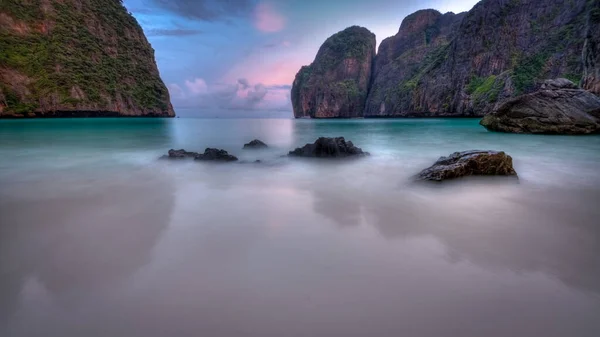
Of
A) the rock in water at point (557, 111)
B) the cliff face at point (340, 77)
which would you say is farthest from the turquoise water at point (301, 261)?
the cliff face at point (340, 77)

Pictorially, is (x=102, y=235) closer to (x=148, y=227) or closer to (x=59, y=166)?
(x=148, y=227)

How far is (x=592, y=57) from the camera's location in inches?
1068

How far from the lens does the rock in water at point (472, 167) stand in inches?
238

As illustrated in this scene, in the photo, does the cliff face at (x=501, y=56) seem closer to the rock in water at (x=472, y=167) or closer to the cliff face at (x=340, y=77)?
the cliff face at (x=340, y=77)

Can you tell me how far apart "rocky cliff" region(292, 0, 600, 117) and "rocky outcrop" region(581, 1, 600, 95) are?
0.11 m

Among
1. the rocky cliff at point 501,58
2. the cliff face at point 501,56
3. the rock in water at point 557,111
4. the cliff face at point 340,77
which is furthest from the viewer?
the cliff face at point 340,77

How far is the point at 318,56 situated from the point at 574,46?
10988 centimetres

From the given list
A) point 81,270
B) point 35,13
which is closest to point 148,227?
point 81,270

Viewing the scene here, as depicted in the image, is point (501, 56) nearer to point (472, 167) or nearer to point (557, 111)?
point (557, 111)

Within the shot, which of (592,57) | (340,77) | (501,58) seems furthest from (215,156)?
(340,77)

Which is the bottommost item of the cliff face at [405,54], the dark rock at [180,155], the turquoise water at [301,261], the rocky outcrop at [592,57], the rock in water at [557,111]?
the turquoise water at [301,261]

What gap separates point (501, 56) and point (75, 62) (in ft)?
289

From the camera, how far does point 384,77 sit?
117 meters

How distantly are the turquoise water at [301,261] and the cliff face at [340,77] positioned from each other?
4590 inches
